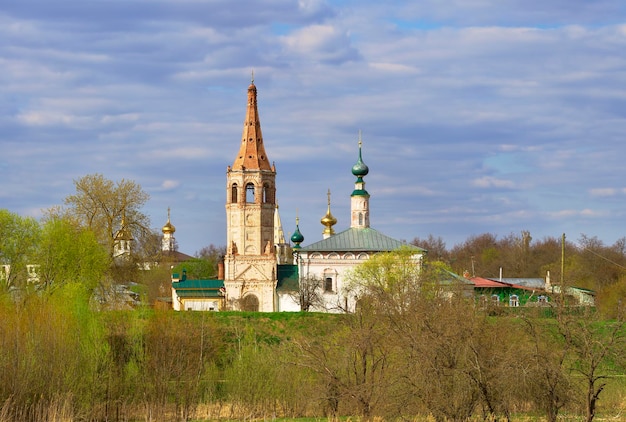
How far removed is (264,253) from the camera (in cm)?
6003

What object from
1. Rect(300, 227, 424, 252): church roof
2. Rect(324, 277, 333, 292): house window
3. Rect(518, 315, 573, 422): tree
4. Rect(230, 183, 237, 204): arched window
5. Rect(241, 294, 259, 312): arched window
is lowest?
Rect(518, 315, 573, 422): tree

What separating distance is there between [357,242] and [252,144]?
8745 millimetres

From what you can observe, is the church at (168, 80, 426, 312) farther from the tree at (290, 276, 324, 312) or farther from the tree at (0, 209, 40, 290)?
the tree at (0, 209, 40, 290)

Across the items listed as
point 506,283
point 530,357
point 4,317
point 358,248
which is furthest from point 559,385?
point 506,283

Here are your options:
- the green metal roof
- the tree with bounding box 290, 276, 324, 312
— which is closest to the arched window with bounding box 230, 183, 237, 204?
the green metal roof

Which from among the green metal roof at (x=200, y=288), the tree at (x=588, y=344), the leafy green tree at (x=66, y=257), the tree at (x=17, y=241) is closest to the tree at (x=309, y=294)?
the green metal roof at (x=200, y=288)

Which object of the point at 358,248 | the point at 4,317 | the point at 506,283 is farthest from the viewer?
the point at 506,283

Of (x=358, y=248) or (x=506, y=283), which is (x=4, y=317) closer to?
(x=358, y=248)

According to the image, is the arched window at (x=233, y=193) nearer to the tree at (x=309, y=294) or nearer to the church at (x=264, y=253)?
the church at (x=264, y=253)

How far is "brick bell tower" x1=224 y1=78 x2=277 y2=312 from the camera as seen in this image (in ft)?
194

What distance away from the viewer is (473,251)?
106 m

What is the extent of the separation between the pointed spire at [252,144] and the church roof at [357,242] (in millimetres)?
6247

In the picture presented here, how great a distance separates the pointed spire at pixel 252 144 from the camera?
202 ft

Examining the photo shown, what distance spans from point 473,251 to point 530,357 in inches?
3417
